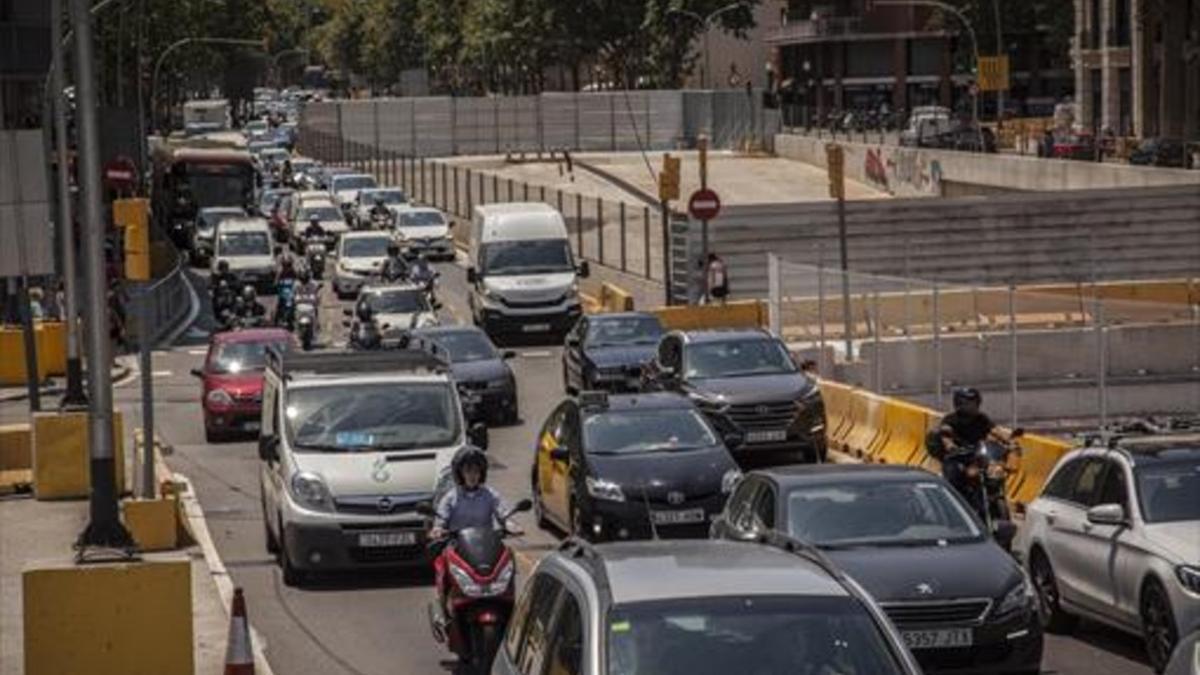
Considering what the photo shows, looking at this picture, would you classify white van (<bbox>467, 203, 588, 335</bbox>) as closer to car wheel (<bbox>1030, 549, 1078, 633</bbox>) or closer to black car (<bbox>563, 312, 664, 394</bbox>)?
black car (<bbox>563, 312, 664, 394</bbox>)

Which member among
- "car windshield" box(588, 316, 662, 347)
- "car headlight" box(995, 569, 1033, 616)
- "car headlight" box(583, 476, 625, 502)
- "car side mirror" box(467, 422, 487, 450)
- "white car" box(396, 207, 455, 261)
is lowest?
"white car" box(396, 207, 455, 261)

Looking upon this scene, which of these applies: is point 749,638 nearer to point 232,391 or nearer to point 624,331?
point 232,391

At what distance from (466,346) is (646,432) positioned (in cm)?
1396

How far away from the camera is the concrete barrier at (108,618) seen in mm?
15578

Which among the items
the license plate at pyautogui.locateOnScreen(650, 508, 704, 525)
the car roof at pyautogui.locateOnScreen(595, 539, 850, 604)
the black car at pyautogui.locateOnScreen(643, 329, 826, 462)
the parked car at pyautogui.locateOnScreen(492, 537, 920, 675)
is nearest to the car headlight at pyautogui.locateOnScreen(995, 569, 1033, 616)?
the car roof at pyautogui.locateOnScreen(595, 539, 850, 604)

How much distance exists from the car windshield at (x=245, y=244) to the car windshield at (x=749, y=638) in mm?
55630

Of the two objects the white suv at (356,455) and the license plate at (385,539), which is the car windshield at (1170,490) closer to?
the white suv at (356,455)

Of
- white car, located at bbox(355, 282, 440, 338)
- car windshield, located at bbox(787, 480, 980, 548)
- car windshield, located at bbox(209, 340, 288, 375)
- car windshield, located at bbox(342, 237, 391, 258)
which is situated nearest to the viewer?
car windshield, located at bbox(787, 480, 980, 548)

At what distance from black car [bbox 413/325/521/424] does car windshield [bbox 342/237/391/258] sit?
25.5 meters

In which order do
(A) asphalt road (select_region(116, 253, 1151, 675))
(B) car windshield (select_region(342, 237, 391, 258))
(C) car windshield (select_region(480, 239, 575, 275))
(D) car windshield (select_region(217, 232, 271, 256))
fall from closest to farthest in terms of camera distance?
(A) asphalt road (select_region(116, 253, 1151, 675))
(C) car windshield (select_region(480, 239, 575, 275))
(B) car windshield (select_region(342, 237, 391, 258))
(D) car windshield (select_region(217, 232, 271, 256))

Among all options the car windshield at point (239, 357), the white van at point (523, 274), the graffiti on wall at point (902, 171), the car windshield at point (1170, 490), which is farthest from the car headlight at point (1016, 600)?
the graffiti on wall at point (902, 171)

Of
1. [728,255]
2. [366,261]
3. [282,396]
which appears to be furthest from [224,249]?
[282,396]

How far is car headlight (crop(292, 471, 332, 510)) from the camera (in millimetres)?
21500

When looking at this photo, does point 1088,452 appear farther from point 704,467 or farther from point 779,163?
point 779,163
